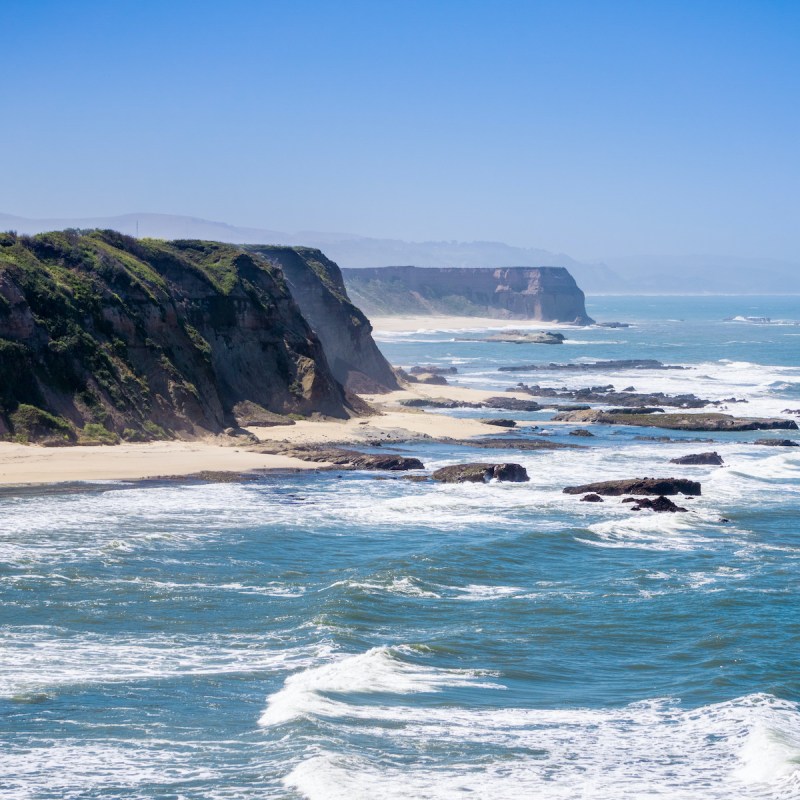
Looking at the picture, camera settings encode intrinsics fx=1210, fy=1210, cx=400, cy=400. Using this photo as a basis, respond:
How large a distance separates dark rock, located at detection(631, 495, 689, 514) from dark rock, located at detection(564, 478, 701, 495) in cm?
140

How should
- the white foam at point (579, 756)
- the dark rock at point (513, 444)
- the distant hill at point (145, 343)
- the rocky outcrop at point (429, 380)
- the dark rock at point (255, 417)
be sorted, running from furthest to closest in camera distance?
the rocky outcrop at point (429, 380) → the dark rock at point (255, 417) → the dark rock at point (513, 444) → the distant hill at point (145, 343) → the white foam at point (579, 756)

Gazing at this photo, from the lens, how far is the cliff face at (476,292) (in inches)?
7283

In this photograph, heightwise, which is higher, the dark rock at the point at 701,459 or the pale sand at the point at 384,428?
the pale sand at the point at 384,428

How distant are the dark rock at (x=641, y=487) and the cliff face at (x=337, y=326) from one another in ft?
101

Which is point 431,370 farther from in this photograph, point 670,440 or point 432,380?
point 670,440

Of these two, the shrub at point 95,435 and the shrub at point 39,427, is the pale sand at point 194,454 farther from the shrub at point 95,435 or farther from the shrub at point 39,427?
the shrub at point 39,427

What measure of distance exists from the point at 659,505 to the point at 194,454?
1504 cm

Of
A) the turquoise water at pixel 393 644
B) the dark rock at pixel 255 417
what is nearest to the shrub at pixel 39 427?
the turquoise water at pixel 393 644

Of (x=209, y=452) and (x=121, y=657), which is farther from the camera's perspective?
(x=209, y=452)

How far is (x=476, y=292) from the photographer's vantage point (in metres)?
196

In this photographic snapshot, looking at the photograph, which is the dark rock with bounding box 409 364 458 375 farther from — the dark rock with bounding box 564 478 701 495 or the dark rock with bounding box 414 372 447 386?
the dark rock with bounding box 564 478 701 495

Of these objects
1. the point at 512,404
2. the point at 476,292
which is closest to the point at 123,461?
the point at 512,404


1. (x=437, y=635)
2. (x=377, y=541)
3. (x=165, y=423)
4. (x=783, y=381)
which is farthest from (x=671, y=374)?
(x=437, y=635)

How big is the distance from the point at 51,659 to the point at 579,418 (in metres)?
40.9
